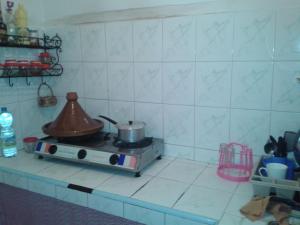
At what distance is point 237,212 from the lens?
0.96 meters

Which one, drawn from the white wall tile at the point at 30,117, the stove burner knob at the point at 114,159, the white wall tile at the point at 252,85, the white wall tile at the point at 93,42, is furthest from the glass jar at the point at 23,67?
the white wall tile at the point at 252,85

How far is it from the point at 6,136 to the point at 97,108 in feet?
1.83

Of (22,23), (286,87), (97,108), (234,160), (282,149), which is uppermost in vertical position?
(22,23)

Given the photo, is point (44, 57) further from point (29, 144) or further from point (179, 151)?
point (179, 151)

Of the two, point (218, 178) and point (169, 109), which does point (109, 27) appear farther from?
point (218, 178)

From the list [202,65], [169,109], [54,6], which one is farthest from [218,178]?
[54,6]

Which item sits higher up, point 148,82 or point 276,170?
point 148,82

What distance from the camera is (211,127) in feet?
4.56

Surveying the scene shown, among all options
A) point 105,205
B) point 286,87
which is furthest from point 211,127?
point 105,205

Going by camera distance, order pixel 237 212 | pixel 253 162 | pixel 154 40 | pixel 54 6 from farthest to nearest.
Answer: pixel 54 6, pixel 154 40, pixel 253 162, pixel 237 212

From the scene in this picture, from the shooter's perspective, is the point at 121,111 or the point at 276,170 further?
the point at 121,111

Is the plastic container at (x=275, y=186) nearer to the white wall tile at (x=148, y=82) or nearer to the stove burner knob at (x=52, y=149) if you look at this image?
the white wall tile at (x=148, y=82)

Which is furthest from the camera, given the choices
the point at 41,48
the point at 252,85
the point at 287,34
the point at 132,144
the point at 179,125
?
the point at 41,48

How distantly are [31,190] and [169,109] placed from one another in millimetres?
834
